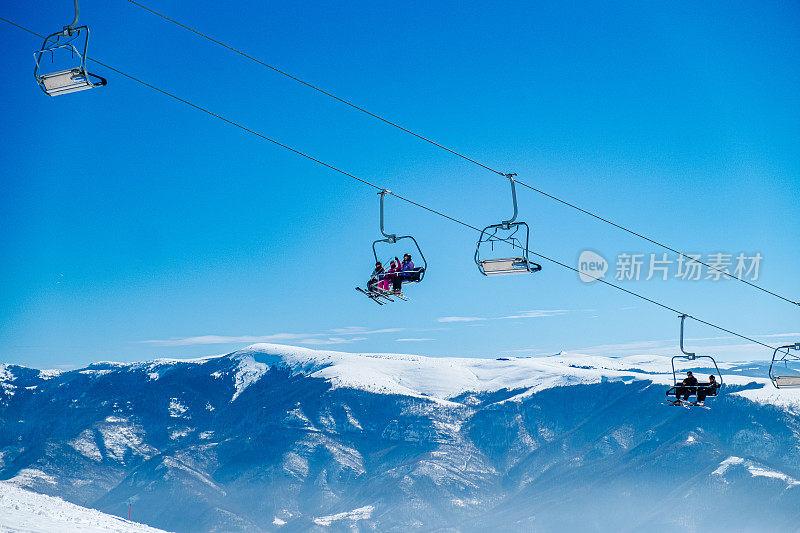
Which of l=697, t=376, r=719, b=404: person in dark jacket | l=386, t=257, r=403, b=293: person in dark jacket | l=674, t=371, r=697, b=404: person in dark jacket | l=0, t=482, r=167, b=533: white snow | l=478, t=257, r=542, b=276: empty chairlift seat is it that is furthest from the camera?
l=0, t=482, r=167, b=533: white snow

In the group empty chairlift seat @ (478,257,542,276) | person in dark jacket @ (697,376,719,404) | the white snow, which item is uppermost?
empty chairlift seat @ (478,257,542,276)

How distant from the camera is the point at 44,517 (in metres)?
50.8

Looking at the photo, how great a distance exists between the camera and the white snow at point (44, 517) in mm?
44094

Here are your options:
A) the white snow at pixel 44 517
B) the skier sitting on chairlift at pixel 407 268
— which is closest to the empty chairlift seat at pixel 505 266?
the skier sitting on chairlift at pixel 407 268

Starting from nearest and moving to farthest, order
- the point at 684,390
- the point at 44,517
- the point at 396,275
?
the point at 396,275, the point at 684,390, the point at 44,517

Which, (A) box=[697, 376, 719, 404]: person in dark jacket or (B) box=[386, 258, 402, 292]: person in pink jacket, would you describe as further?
(A) box=[697, 376, 719, 404]: person in dark jacket

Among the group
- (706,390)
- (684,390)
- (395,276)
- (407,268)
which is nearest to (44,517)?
(395,276)

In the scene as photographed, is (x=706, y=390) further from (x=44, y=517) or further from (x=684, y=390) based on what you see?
(x=44, y=517)

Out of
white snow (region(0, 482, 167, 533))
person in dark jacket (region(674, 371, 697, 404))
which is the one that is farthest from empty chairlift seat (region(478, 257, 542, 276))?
white snow (region(0, 482, 167, 533))

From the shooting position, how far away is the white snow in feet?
145

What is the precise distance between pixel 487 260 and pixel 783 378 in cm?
1288

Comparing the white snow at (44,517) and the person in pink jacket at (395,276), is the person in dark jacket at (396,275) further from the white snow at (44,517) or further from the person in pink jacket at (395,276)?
the white snow at (44,517)

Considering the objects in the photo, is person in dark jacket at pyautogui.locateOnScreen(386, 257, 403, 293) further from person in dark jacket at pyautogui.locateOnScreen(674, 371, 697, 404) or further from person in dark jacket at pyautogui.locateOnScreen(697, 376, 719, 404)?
person in dark jacket at pyautogui.locateOnScreen(697, 376, 719, 404)

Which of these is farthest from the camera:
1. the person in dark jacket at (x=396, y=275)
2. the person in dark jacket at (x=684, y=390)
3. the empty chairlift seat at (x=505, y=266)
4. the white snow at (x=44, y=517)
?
the white snow at (x=44, y=517)
